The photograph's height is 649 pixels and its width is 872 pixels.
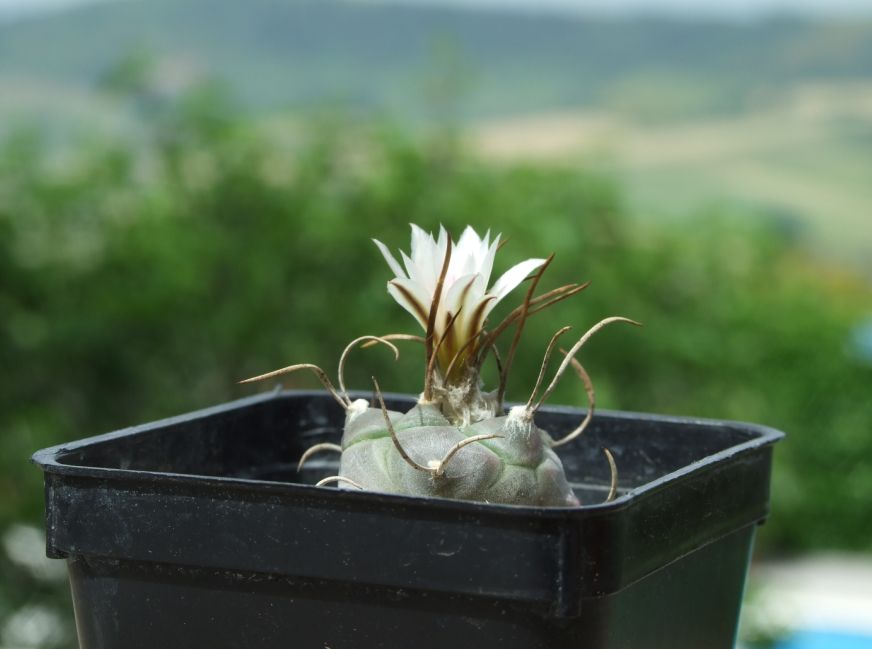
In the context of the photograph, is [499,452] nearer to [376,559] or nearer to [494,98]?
[376,559]

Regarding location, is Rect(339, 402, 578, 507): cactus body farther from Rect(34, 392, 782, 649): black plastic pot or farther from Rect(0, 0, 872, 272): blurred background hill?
Rect(0, 0, 872, 272): blurred background hill

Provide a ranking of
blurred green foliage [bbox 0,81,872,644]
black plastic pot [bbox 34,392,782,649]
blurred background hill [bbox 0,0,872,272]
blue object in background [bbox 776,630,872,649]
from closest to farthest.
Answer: black plastic pot [bbox 34,392,782,649] → blurred green foliage [bbox 0,81,872,644] → blue object in background [bbox 776,630,872,649] → blurred background hill [bbox 0,0,872,272]

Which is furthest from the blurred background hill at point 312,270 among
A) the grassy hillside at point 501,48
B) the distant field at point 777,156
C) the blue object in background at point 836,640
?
the grassy hillside at point 501,48

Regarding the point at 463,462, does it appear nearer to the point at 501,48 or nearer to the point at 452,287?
the point at 452,287

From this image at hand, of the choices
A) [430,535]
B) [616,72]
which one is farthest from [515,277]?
[616,72]

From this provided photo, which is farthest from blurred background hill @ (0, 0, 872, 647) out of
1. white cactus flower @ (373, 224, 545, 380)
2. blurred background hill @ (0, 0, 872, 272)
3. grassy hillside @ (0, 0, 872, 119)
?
grassy hillside @ (0, 0, 872, 119)

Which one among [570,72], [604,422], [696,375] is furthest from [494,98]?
[604,422]
